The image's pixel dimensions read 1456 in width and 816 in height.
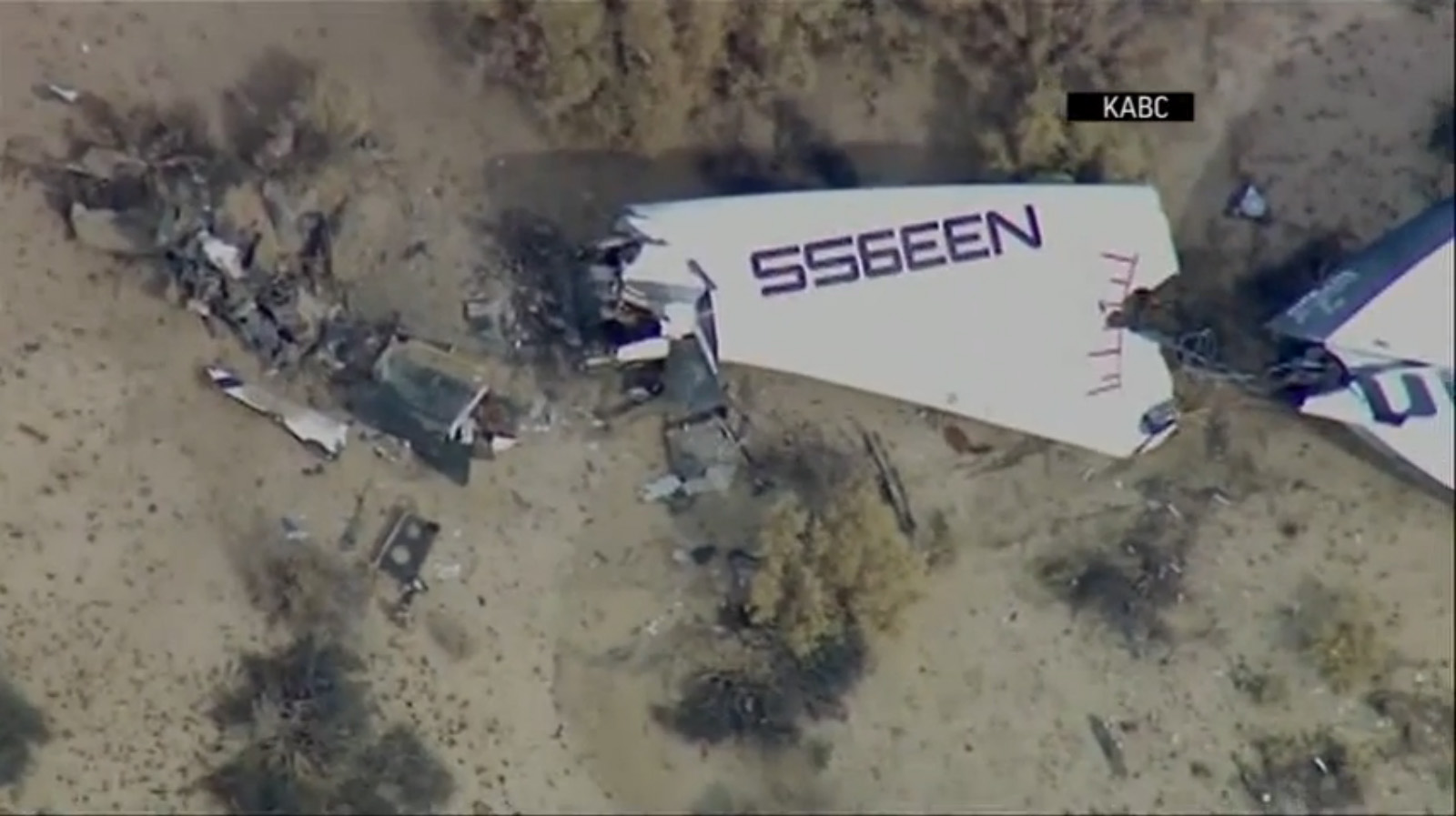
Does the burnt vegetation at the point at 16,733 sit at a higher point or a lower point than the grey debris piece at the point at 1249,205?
lower

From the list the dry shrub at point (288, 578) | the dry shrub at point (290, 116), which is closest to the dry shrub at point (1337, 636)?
the dry shrub at point (288, 578)

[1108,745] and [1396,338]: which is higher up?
[1396,338]

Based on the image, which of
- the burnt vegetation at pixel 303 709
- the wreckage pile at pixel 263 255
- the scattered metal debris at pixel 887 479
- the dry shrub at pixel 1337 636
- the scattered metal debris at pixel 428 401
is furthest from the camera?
the dry shrub at pixel 1337 636

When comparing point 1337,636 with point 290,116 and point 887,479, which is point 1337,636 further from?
point 290,116

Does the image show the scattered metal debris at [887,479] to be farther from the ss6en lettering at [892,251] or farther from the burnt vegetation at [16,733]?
the burnt vegetation at [16,733]

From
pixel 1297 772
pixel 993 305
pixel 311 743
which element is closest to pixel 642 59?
pixel 993 305
